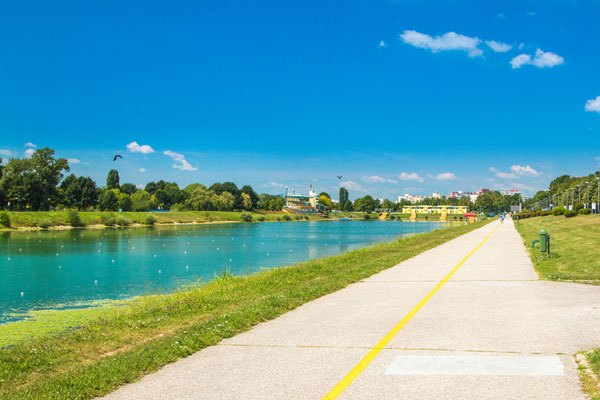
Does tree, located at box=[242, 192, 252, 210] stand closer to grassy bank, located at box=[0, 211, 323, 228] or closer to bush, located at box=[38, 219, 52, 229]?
grassy bank, located at box=[0, 211, 323, 228]

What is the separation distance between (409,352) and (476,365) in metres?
0.95

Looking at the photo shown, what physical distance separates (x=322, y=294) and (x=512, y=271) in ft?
25.0

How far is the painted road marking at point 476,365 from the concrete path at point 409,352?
0.01 metres

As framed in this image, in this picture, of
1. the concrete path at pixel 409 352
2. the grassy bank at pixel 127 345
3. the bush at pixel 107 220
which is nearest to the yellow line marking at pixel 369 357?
the concrete path at pixel 409 352

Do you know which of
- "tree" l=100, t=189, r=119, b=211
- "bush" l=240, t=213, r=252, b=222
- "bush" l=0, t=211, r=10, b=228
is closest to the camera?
"bush" l=0, t=211, r=10, b=228

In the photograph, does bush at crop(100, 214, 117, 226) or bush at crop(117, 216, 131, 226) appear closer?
bush at crop(100, 214, 117, 226)

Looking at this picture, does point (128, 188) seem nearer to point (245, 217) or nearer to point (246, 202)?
point (246, 202)

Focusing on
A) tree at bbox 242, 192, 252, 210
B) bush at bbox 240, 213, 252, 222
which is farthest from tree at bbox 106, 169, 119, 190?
tree at bbox 242, 192, 252, 210

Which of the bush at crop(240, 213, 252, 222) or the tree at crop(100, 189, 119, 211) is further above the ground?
the tree at crop(100, 189, 119, 211)

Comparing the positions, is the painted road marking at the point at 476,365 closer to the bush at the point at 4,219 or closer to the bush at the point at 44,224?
the bush at the point at 4,219

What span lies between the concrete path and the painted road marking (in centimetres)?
1

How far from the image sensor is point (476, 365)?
5910 millimetres

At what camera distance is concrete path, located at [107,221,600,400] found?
5.18m

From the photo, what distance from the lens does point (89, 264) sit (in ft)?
97.7
